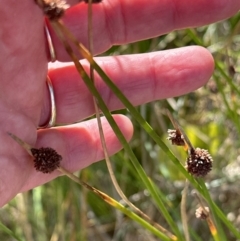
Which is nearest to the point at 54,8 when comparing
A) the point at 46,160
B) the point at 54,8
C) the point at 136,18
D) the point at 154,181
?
the point at 54,8

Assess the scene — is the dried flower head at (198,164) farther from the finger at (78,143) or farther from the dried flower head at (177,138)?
the finger at (78,143)

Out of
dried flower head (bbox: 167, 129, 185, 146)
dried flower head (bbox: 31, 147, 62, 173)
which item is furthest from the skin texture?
dried flower head (bbox: 167, 129, 185, 146)

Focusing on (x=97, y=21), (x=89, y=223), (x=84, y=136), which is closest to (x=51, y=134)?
(x=84, y=136)

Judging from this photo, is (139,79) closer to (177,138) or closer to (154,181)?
(177,138)

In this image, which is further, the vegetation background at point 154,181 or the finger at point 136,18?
the vegetation background at point 154,181

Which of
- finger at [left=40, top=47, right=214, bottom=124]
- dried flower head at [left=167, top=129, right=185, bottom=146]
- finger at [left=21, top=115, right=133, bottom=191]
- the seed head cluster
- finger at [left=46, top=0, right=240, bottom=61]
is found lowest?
finger at [left=21, top=115, right=133, bottom=191]

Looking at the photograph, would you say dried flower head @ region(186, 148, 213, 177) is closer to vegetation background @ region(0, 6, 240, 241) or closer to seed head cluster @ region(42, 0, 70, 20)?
seed head cluster @ region(42, 0, 70, 20)

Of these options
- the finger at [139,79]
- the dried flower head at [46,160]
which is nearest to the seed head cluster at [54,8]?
the dried flower head at [46,160]
